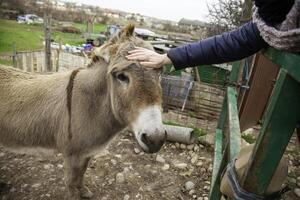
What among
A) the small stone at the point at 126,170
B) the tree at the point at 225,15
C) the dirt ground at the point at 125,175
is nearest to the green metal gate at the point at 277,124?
the dirt ground at the point at 125,175

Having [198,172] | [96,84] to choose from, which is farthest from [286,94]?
[198,172]

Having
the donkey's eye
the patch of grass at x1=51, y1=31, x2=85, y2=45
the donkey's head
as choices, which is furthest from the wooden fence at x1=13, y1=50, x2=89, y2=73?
the patch of grass at x1=51, y1=31, x2=85, y2=45

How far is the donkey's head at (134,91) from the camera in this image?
1716 millimetres

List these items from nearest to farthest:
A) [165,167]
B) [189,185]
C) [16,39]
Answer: [189,185] → [165,167] → [16,39]

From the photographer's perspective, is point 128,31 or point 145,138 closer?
point 145,138

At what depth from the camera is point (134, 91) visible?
1.85 meters

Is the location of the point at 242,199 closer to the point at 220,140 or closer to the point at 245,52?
the point at 245,52

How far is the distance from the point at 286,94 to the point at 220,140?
230 cm

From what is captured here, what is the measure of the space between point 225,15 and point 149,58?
6735 mm

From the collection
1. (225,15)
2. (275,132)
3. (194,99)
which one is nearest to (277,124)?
(275,132)

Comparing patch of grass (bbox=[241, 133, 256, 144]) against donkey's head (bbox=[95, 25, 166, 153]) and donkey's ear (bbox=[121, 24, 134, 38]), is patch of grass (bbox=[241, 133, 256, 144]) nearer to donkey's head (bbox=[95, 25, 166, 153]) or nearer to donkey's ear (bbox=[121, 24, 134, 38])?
donkey's head (bbox=[95, 25, 166, 153])

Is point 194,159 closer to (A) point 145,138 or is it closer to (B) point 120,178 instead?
(B) point 120,178

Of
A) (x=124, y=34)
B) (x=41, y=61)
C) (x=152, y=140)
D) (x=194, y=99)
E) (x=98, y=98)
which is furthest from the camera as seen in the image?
(x=41, y=61)

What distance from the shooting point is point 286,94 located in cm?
88
